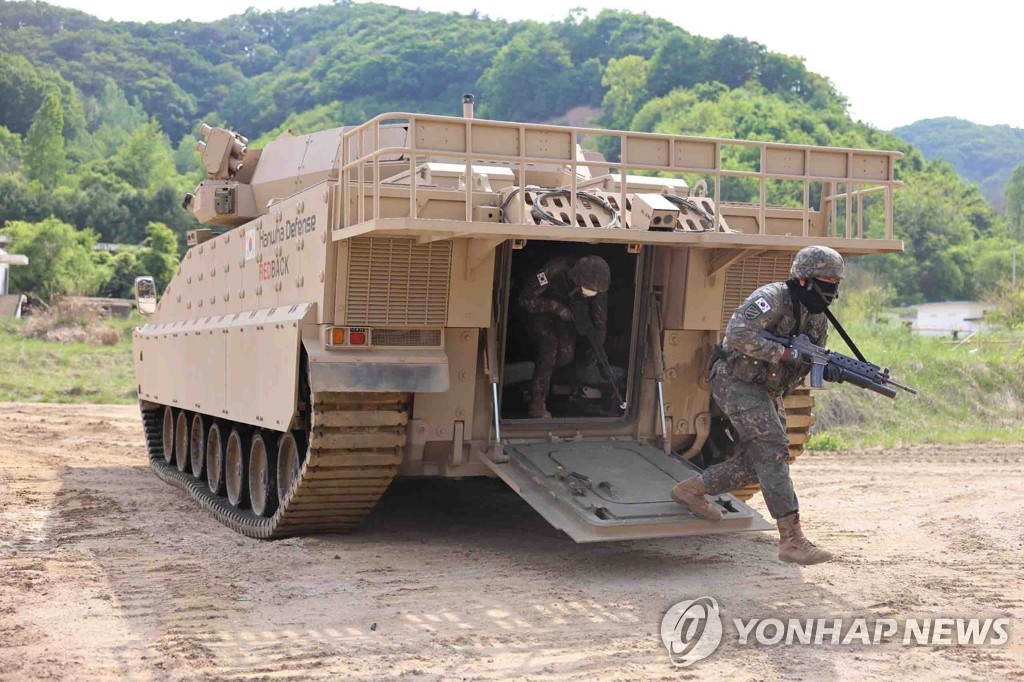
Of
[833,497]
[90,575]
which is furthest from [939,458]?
[90,575]

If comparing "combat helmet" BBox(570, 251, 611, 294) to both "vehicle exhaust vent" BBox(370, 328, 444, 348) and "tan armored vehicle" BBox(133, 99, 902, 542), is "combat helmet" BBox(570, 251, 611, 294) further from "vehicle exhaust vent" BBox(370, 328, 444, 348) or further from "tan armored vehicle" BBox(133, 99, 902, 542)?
"vehicle exhaust vent" BBox(370, 328, 444, 348)

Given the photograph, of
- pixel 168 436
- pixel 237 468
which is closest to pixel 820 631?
pixel 237 468

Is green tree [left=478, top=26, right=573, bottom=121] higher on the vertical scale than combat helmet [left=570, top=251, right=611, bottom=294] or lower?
higher

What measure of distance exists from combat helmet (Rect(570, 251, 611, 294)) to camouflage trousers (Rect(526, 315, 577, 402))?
0.43 metres

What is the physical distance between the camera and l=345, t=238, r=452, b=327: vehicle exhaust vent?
819cm

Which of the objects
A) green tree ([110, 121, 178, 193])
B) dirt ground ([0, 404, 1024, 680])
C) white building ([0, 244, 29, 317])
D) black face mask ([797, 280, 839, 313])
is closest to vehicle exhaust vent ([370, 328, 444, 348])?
dirt ground ([0, 404, 1024, 680])

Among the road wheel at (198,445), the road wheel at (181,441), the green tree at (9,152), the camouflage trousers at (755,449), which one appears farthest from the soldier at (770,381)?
the green tree at (9,152)

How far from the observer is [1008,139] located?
18700 centimetres

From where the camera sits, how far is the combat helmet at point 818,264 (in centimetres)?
751

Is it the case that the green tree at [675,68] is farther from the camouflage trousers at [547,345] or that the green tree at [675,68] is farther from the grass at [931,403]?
the camouflage trousers at [547,345]

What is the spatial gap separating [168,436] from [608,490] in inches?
273

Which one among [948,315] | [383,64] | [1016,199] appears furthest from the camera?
[383,64]

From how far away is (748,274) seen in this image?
9312mm

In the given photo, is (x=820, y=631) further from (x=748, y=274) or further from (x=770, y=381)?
(x=748, y=274)
